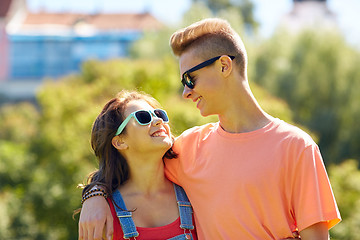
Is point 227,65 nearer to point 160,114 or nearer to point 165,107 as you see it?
point 160,114

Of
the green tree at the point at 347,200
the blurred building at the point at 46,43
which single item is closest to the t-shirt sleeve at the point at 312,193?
the green tree at the point at 347,200

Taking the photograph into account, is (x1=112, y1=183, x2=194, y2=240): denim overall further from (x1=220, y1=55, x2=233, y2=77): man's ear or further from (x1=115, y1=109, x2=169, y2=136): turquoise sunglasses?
(x1=220, y1=55, x2=233, y2=77): man's ear

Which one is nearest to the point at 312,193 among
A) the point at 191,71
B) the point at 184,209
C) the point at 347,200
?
the point at 184,209

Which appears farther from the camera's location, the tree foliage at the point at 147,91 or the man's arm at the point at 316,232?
the tree foliage at the point at 147,91

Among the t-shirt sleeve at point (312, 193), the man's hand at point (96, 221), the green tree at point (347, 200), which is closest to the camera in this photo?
the t-shirt sleeve at point (312, 193)

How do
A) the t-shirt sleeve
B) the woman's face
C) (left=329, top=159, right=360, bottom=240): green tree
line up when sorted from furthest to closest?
(left=329, top=159, right=360, bottom=240): green tree, the woman's face, the t-shirt sleeve

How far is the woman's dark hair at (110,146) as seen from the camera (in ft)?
12.5

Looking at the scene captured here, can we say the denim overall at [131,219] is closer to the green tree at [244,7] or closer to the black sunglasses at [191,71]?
the black sunglasses at [191,71]

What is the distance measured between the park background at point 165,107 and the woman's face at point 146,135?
13423 millimetres

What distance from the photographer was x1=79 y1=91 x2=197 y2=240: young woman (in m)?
3.58

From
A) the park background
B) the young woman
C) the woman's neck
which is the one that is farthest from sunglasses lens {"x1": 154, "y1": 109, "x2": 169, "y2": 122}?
the park background

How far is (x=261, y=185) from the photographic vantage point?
326 centimetres

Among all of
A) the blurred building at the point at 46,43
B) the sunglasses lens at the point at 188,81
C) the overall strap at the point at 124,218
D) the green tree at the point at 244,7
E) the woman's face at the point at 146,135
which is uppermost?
the blurred building at the point at 46,43

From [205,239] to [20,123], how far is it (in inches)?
1321
